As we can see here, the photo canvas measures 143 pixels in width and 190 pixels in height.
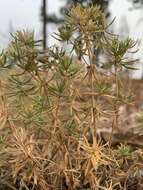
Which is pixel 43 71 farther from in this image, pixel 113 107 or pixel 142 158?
pixel 142 158

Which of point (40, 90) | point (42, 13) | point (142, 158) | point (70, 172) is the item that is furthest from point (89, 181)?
point (42, 13)

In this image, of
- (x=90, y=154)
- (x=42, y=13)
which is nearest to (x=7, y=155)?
(x=90, y=154)

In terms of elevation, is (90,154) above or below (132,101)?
below

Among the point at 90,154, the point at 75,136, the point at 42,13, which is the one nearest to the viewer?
the point at 90,154

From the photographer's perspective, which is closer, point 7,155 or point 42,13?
point 7,155

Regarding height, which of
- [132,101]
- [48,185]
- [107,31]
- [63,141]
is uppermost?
[107,31]

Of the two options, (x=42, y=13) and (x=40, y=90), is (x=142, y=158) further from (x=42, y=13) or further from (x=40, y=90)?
(x=42, y=13)

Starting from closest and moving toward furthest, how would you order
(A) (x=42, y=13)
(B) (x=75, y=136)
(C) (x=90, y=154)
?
(C) (x=90, y=154) < (B) (x=75, y=136) < (A) (x=42, y=13)
